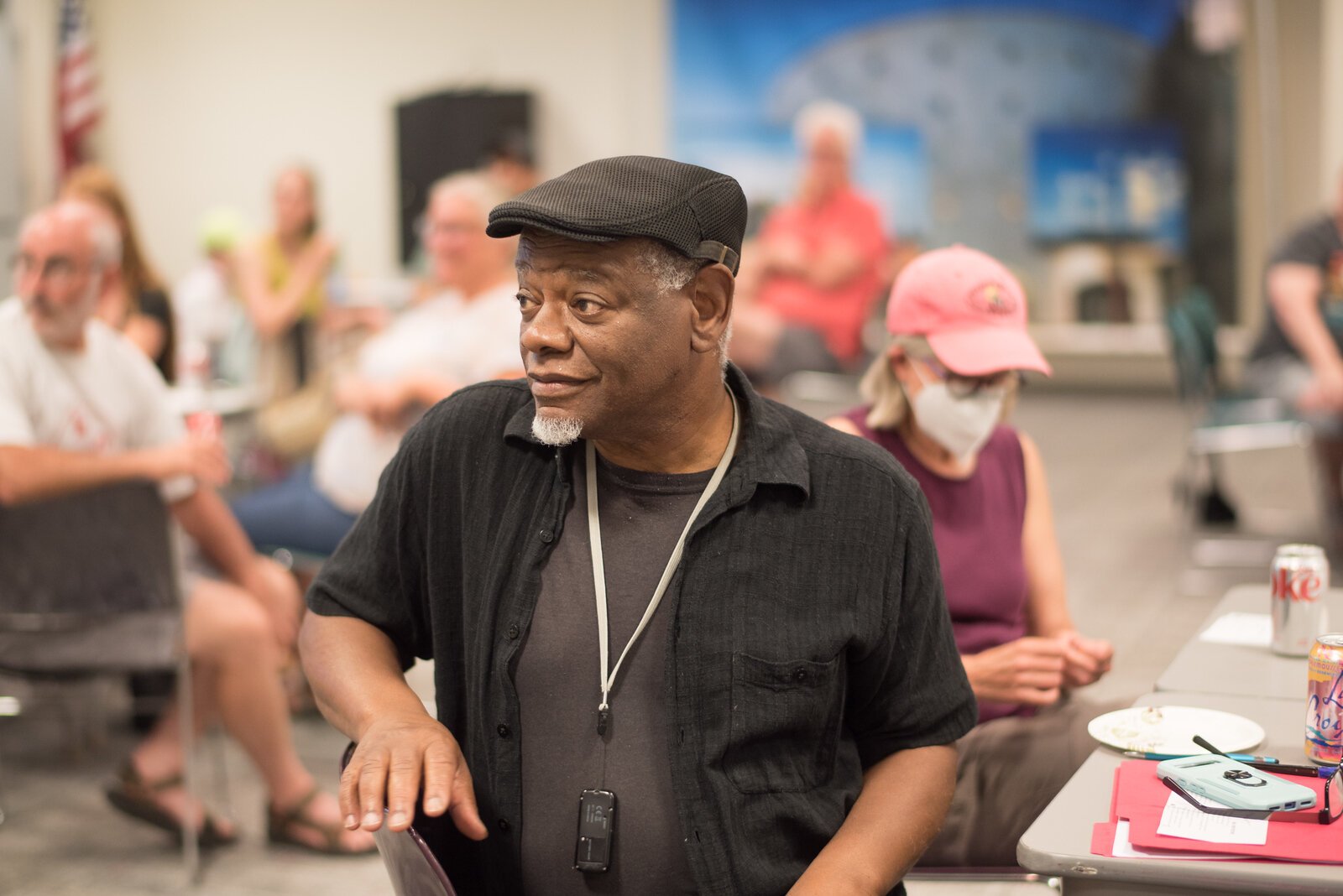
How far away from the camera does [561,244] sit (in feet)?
5.00

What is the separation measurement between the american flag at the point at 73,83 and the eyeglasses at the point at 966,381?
9679 mm

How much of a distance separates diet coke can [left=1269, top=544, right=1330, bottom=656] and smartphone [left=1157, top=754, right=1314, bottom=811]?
578 mm

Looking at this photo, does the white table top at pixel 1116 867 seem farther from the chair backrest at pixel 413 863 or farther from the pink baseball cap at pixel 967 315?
the pink baseball cap at pixel 967 315

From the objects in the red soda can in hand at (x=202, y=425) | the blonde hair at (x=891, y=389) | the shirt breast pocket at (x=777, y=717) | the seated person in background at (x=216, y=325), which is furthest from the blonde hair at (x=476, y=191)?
the shirt breast pocket at (x=777, y=717)

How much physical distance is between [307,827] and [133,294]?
79.3 inches

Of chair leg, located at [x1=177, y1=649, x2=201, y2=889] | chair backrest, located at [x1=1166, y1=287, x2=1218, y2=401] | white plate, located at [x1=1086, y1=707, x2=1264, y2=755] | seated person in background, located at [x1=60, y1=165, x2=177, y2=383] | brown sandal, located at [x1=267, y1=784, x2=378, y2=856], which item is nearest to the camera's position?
white plate, located at [x1=1086, y1=707, x2=1264, y2=755]

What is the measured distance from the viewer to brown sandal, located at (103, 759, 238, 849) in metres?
3.23

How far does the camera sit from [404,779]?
145 centimetres

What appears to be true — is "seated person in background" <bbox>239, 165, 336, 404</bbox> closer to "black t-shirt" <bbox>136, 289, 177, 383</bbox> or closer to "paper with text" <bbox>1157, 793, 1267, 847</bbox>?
"black t-shirt" <bbox>136, 289, 177, 383</bbox>

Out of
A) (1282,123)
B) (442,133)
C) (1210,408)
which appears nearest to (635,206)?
(1210,408)

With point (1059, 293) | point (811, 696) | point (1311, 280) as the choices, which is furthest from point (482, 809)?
point (1059, 293)

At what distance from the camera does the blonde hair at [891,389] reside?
226 centimetres

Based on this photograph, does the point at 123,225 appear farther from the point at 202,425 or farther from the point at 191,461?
the point at 191,461

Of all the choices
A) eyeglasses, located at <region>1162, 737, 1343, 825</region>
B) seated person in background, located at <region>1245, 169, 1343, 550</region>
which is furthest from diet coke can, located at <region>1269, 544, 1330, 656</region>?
seated person in background, located at <region>1245, 169, 1343, 550</region>
